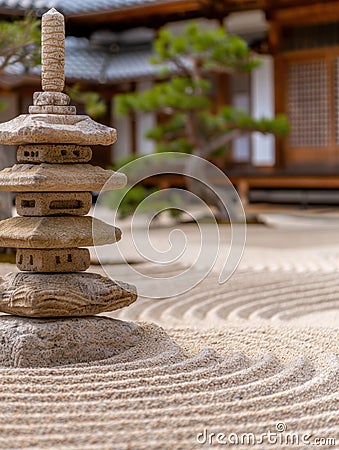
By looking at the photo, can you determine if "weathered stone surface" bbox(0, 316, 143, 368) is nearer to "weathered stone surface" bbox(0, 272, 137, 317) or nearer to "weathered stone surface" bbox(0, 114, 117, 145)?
"weathered stone surface" bbox(0, 272, 137, 317)

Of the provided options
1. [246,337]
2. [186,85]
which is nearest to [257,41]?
[186,85]

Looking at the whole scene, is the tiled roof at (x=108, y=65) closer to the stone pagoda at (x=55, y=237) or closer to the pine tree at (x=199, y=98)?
the pine tree at (x=199, y=98)

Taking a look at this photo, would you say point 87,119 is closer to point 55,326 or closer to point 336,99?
point 55,326

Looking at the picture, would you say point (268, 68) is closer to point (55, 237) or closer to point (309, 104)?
point (309, 104)

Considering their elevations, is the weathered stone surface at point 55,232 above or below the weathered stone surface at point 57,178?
below

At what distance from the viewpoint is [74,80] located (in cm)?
1416

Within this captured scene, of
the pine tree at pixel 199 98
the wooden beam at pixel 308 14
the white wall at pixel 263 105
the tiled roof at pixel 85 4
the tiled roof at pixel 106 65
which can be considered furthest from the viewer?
the tiled roof at pixel 106 65

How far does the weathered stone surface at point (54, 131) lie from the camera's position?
143 inches

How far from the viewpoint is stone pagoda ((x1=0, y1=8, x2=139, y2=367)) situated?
11.7ft

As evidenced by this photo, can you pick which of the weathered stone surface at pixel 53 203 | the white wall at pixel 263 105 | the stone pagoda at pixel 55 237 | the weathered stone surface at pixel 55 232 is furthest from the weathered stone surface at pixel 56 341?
the white wall at pixel 263 105

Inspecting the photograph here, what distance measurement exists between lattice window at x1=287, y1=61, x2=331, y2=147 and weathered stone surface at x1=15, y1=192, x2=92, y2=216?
1012 centimetres

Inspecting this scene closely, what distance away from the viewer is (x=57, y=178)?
3.64m

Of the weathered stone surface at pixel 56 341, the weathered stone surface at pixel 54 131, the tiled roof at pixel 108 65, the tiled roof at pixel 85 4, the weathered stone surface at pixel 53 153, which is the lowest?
the weathered stone surface at pixel 56 341

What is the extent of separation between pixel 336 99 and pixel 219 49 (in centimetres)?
368
